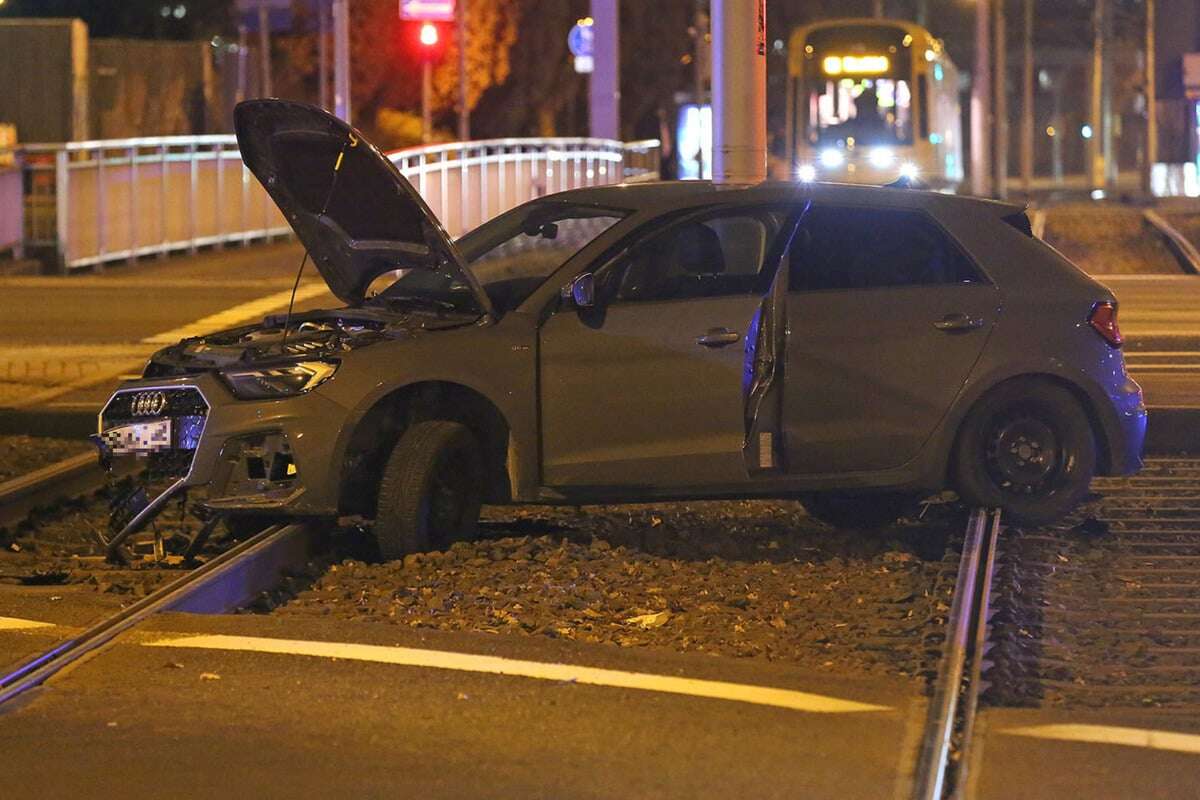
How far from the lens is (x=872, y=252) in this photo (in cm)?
946

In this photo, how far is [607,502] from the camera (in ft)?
30.1

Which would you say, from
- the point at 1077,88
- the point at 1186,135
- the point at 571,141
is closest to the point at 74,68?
the point at 571,141

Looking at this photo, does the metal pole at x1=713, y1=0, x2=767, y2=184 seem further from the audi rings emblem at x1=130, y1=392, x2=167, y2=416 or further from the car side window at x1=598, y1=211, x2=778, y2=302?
the audi rings emblem at x1=130, y1=392, x2=167, y2=416

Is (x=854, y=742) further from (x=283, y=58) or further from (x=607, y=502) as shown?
(x=283, y=58)

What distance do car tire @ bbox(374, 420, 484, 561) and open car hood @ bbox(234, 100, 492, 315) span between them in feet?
1.93

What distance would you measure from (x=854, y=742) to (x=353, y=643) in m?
1.95

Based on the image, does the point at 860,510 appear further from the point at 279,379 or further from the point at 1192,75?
the point at 1192,75

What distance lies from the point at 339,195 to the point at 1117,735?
15.1 ft

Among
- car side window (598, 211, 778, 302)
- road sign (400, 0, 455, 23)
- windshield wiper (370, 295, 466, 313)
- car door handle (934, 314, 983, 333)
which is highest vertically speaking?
road sign (400, 0, 455, 23)

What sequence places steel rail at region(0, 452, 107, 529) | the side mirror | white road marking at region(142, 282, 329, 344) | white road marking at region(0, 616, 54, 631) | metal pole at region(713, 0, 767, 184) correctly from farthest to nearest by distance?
1. white road marking at region(142, 282, 329, 344)
2. metal pole at region(713, 0, 767, 184)
3. steel rail at region(0, 452, 107, 529)
4. the side mirror
5. white road marking at region(0, 616, 54, 631)

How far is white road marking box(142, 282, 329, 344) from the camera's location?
17438 mm

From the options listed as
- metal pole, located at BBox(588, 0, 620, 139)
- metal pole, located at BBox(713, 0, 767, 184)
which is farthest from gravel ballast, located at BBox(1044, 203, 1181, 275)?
metal pole, located at BBox(713, 0, 767, 184)

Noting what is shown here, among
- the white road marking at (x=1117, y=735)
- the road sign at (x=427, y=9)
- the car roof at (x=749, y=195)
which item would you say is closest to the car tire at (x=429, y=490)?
the car roof at (x=749, y=195)

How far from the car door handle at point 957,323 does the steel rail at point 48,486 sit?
4.29m
